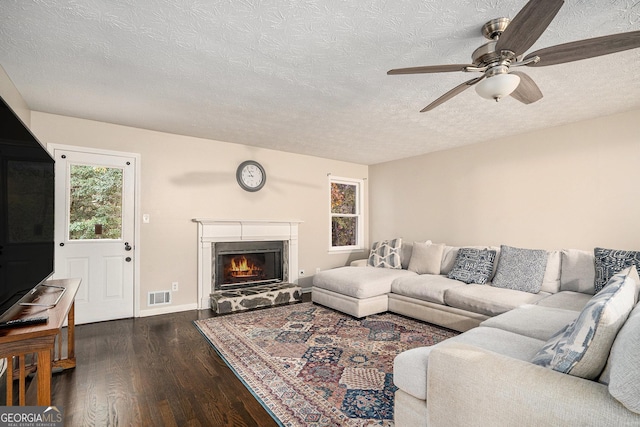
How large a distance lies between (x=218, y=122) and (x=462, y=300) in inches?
134

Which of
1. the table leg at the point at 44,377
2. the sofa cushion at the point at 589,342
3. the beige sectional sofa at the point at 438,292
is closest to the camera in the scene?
the sofa cushion at the point at 589,342

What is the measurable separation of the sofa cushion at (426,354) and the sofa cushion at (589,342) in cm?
39

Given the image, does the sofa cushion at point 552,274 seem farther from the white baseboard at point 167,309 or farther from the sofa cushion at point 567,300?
the white baseboard at point 167,309

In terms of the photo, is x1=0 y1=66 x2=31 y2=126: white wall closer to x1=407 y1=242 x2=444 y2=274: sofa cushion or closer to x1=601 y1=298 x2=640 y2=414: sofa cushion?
x1=601 y1=298 x2=640 y2=414: sofa cushion

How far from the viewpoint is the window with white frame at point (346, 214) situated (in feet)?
20.1

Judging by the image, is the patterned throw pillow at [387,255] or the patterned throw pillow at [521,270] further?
the patterned throw pillow at [387,255]

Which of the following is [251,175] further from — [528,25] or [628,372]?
[628,372]

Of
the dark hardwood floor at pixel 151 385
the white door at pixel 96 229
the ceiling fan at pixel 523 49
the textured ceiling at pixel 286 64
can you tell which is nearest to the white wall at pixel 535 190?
the textured ceiling at pixel 286 64

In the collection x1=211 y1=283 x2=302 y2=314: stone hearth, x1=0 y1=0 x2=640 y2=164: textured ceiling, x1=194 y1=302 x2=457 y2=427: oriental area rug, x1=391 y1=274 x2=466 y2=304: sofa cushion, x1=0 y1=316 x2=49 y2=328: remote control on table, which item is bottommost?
x1=194 y1=302 x2=457 y2=427: oriental area rug

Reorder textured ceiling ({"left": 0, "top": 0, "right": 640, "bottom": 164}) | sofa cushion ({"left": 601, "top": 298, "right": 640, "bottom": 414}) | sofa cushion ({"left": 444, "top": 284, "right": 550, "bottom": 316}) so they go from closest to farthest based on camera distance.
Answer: sofa cushion ({"left": 601, "top": 298, "right": 640, "bottom": 414}), textured ceiling ({"left": 0, "top": 0, "right": 640, "bottom": 164}), sofa cushion ({"left": 444, "top": 284, "right": 550, "bottom": 316})

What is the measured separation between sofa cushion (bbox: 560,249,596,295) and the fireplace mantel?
362cm

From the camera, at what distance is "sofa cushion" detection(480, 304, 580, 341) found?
7.10ft

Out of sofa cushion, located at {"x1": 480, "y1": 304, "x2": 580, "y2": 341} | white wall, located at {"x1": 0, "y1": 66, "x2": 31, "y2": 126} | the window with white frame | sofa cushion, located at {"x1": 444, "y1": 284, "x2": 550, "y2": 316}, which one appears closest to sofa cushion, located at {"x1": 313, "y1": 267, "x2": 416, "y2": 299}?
sofa cushion, located at {"x1": 444, "y1": 284, "x2": 550, "y2": 316}

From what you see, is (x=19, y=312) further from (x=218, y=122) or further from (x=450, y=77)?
(x=450, y=77)
